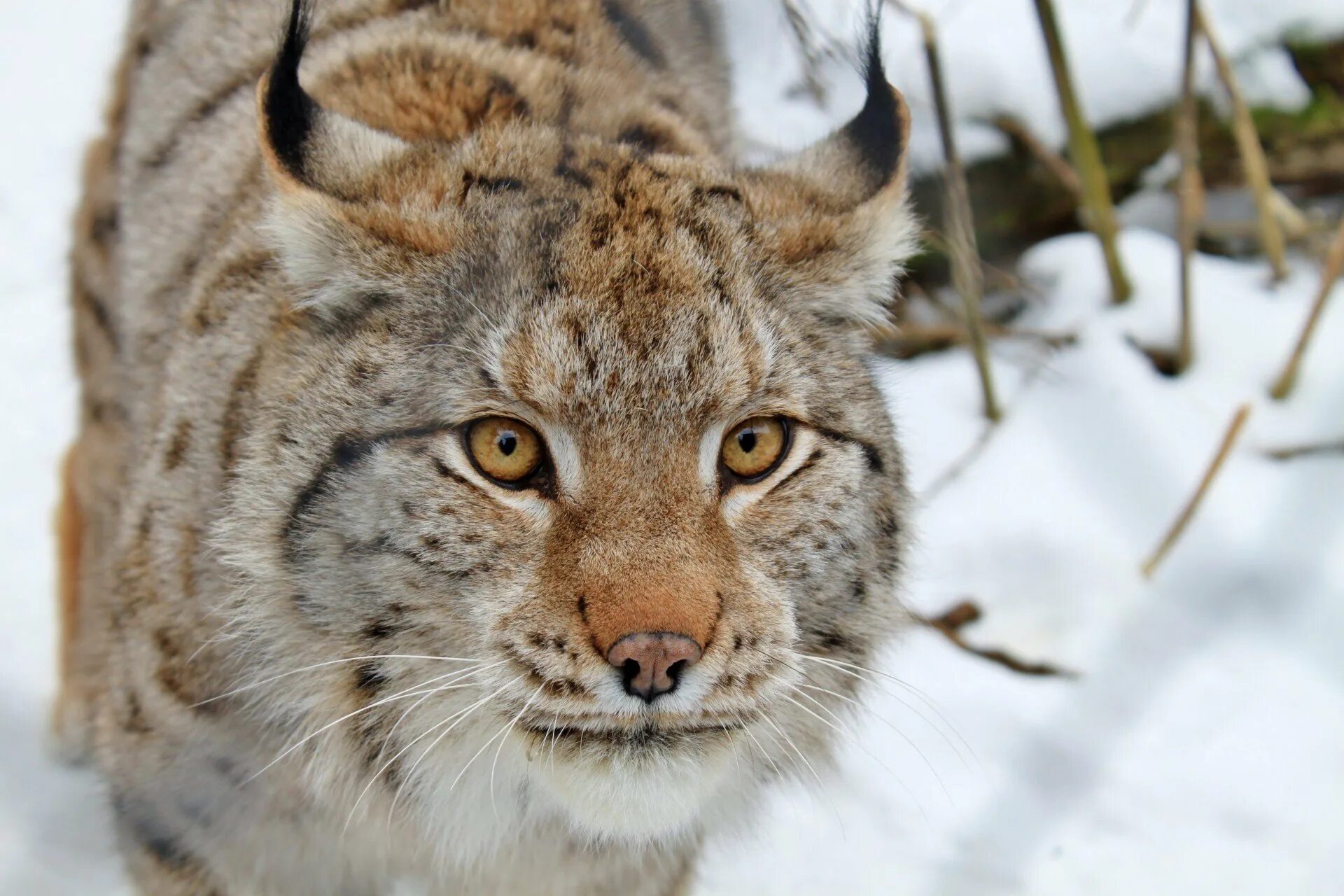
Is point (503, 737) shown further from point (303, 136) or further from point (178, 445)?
point (303, 136)

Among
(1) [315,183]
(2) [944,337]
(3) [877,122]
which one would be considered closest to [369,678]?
(1) [315,183]

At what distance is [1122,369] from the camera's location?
5.50 m

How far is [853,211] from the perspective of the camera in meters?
2.84

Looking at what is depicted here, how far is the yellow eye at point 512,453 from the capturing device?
2473 millimetres

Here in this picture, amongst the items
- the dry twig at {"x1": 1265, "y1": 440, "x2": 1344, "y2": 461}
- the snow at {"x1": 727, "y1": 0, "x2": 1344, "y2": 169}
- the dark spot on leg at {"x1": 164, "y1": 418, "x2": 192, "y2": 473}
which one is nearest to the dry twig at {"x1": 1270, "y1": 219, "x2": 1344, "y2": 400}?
the dry twig at {"x1": 1265, "y1": 440, "x2": 1344, "y2": 461}

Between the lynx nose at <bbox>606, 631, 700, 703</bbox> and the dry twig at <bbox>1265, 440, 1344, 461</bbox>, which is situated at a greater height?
the lynx nose at <bbox>606, 631, 700, 703</bbox>

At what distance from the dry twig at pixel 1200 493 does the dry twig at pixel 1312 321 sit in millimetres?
382

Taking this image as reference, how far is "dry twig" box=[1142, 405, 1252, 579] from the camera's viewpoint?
4789 millimetres

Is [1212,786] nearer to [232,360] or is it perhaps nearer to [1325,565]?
[1325,565]

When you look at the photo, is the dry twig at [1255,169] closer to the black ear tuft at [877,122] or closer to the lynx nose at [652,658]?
the black ear tuft at [877,122]

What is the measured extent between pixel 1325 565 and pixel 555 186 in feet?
11.3

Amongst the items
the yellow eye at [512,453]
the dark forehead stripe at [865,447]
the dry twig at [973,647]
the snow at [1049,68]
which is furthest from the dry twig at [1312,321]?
the yellow eye at [512,453]

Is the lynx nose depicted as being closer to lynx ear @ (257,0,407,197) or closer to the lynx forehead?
the lynx forehead

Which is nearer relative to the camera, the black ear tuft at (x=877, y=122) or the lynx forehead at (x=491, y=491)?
the lynx forehead at (x=491, y=491)
